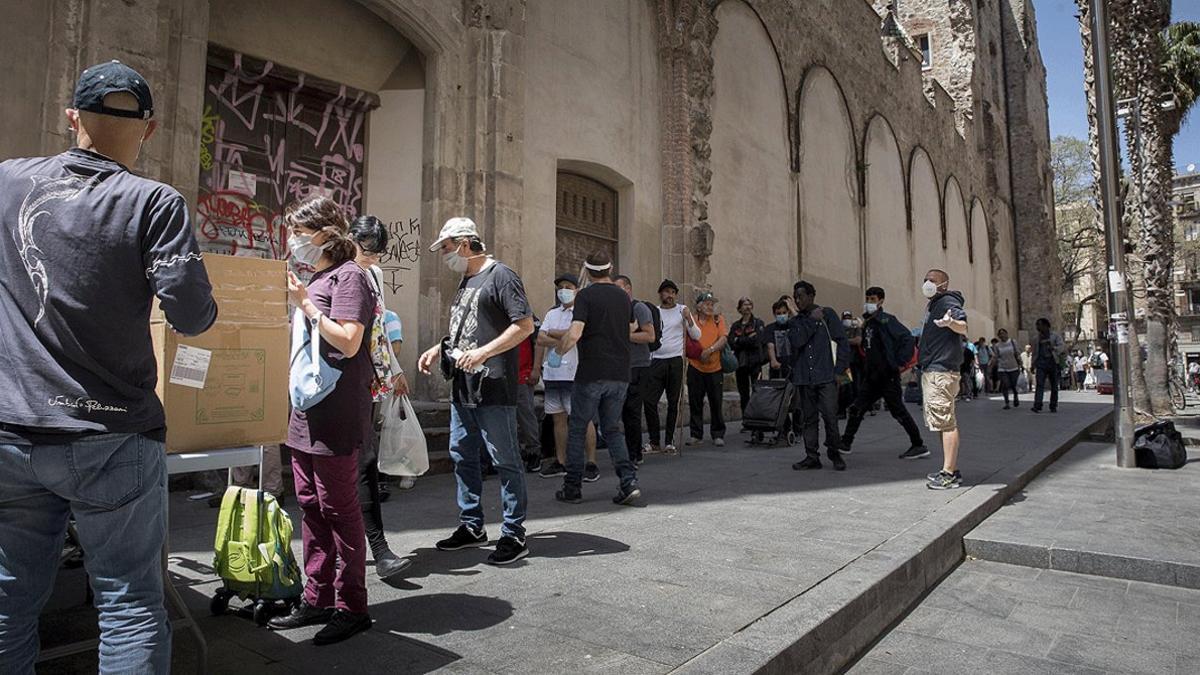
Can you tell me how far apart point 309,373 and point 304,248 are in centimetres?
52

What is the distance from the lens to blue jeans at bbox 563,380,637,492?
5.41m

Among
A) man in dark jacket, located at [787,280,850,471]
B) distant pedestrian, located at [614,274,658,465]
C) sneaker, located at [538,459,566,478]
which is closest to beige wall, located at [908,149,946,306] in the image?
man in dark jacket, located at [787,280,850,471]

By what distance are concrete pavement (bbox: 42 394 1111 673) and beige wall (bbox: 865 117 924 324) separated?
1579 cm

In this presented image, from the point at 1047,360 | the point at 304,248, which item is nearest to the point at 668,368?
the point at 304,248

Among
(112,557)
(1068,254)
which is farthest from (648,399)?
(1068,254)

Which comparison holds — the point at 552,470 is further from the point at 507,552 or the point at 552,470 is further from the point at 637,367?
the point at 507,552

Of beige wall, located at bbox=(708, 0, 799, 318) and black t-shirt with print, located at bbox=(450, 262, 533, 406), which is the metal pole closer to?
beige wall, located at bbox=(708, 0, 799, 318)

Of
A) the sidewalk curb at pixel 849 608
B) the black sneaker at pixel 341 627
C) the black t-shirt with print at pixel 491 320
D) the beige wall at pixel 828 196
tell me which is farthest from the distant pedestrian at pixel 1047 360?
the black sneaker at pixel 341 627

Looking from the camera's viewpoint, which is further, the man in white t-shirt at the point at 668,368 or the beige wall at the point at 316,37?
the man in white t-shirt at the point at 668,368

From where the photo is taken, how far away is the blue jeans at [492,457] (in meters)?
4.05

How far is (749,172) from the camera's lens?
15062 millimetres

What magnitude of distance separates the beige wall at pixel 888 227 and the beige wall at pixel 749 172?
5.33 meters

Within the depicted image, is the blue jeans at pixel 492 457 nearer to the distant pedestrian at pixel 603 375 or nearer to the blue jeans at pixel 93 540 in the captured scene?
the distant pedestrian at pixel 603 375

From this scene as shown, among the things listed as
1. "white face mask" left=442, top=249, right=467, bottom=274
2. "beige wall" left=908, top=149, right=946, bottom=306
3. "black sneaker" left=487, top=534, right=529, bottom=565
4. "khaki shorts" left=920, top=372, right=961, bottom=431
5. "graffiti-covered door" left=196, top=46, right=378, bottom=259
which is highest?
"beige wall" left=908, top=149, right=946, bottom=306
